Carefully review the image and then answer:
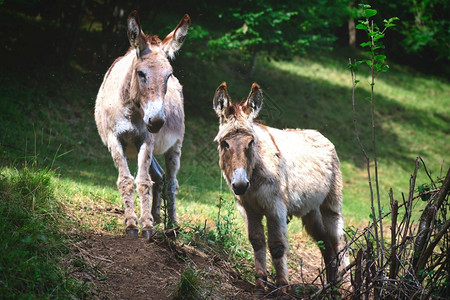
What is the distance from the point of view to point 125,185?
5289 millimetres

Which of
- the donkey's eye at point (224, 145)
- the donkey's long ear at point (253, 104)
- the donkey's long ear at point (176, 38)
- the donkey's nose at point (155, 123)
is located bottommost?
the donkey's eye at point (224, 145)

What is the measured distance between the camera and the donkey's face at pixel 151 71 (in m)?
4.81

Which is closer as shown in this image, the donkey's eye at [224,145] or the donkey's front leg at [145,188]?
the donkey's eye at [224,145]

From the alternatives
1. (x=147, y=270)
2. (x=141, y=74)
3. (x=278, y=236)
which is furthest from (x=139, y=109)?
(x=278, y=236)

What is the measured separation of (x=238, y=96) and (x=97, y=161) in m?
5.68

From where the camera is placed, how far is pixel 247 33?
46.6 ft

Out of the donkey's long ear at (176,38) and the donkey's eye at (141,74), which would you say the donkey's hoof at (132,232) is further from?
the donkey's long ear at (176,38)

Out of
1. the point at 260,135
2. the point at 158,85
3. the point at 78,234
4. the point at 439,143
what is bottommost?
the point at 439,143

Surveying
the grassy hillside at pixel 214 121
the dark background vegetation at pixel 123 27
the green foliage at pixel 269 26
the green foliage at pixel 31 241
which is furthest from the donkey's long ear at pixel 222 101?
the green foliage at pixel 269 26

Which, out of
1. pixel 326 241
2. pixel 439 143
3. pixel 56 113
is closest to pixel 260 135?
pixel 326 241

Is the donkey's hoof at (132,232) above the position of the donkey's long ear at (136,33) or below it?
below

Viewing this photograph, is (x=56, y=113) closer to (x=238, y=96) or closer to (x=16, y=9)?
(x=16, y=9)

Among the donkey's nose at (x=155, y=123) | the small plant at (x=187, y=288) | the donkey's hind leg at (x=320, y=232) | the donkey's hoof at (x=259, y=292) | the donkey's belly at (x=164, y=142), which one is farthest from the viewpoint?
the donkey's hind leg at (x=320, y=232)

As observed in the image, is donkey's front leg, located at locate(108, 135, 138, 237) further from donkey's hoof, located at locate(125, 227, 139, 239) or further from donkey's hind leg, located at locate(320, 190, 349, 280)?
donkey's hind leg, located at locate(320, 190, 349, 280)
